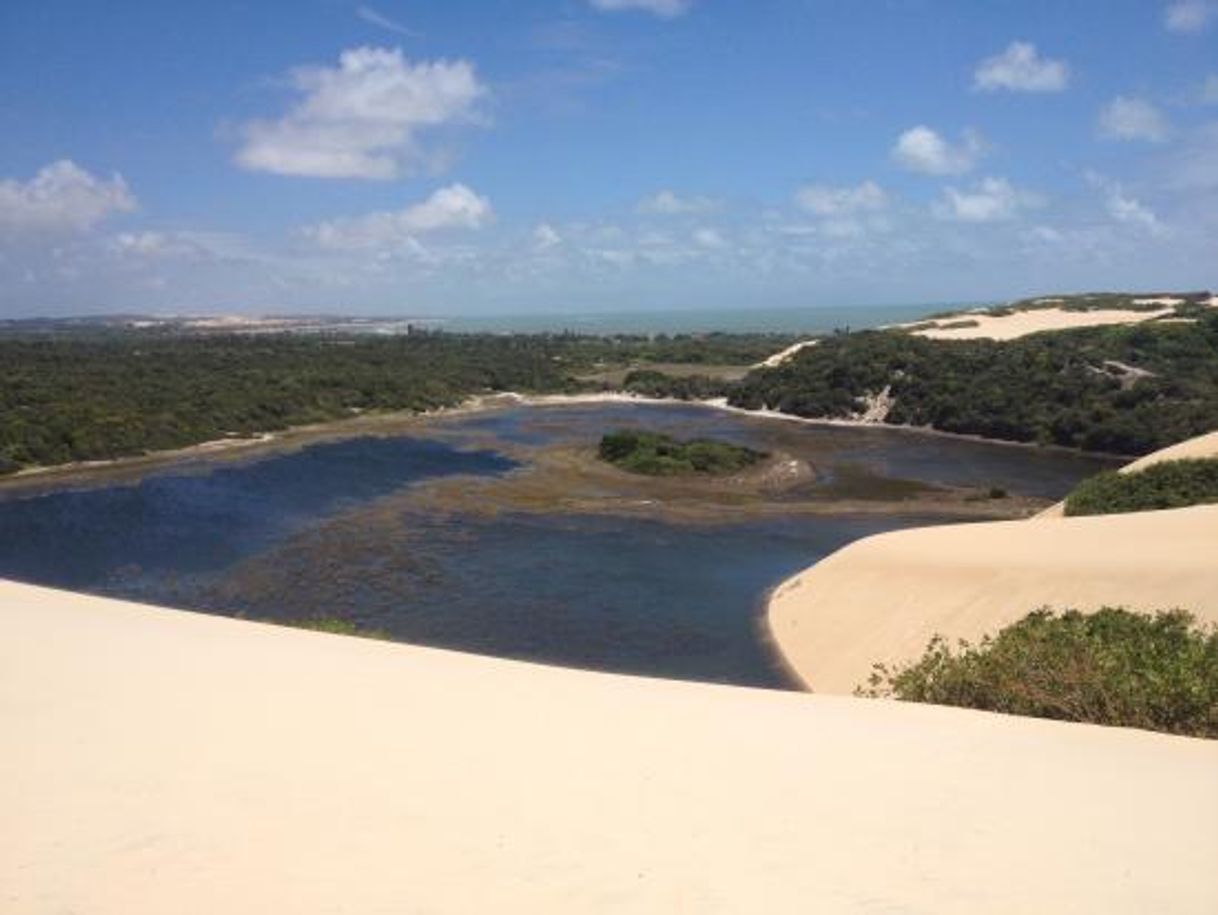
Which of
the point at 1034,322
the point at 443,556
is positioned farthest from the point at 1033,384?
the point at 443,556

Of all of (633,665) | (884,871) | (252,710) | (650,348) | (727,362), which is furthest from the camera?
(650,348)

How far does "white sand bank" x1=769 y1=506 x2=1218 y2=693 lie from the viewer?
1780 cm

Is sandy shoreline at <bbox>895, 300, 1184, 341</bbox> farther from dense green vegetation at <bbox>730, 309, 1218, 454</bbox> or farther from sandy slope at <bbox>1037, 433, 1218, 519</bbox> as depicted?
sandy slope at <bbox>1037, 433, 1218, 519</bbox>

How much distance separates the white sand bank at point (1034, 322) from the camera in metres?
89.5

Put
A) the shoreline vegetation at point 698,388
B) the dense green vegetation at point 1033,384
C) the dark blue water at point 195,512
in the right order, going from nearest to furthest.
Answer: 1. the dark blue water at point 195,512
2. the shoreline vegetation at point 698,388
3. the dense green vegetation at point 1033,384

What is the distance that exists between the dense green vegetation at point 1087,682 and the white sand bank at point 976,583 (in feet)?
17.4

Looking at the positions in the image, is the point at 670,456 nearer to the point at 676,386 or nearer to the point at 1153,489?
the point at 1153,489

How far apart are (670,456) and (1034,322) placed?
62.2 metres

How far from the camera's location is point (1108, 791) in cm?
727

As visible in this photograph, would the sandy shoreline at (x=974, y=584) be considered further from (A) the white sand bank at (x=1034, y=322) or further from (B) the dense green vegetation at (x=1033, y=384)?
(A) the white sand bank at (x=1034, y=322)

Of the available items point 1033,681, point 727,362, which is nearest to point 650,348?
point 727,362

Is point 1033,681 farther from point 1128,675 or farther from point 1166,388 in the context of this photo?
point 1166,388

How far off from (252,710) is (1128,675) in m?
8.12

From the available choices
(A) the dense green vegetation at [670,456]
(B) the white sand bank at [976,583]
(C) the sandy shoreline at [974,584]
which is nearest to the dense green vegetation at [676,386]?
(A) the dense green vegetation at [670,456]
